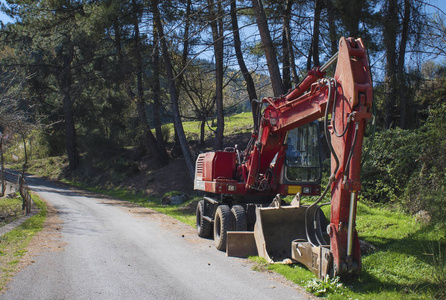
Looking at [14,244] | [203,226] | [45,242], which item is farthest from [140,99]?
[14,244]

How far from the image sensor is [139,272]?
726 cm

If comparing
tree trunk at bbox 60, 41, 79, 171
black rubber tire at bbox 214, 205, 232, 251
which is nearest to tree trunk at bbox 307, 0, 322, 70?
black rubber tire at bbox 214, 205, 232, 251

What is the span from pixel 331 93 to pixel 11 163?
44850 mm

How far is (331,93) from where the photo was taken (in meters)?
6.23

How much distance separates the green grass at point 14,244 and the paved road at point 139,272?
0.23 m

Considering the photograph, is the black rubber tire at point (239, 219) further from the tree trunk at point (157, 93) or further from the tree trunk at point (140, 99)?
the tree trunk at point (140, 99)

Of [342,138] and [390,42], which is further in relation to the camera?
[390,42]

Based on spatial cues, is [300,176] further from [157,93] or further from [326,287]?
[157,93]

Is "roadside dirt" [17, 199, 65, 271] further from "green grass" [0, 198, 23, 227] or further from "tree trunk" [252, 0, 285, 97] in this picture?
"tree trunk" [252, 0, 285, 97]

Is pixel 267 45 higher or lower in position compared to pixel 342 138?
higher

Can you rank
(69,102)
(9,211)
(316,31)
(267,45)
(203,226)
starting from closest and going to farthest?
(203,226) < (267,45) < (9,211) < (316,31) < (69,102)

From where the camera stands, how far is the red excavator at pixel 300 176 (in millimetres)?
5727

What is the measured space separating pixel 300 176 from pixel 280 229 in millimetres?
1739

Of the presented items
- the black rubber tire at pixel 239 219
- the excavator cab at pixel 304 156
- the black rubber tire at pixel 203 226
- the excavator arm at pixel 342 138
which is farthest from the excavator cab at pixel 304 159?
the black rubber tire at pixel 203 226
